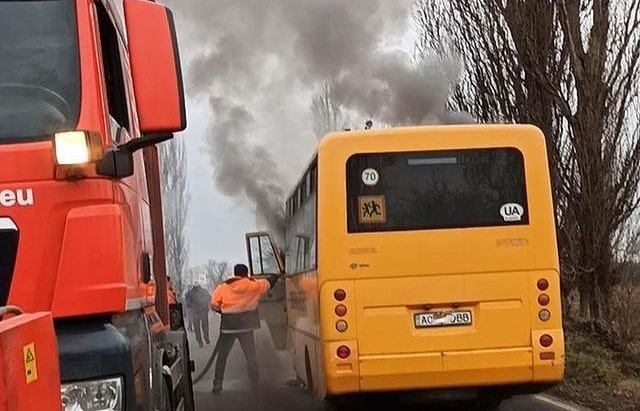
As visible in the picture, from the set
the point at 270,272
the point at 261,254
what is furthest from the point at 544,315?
the point at 261,254

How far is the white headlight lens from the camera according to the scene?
389cm

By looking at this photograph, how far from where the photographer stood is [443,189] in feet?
31.2

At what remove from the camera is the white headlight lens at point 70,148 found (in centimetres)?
389

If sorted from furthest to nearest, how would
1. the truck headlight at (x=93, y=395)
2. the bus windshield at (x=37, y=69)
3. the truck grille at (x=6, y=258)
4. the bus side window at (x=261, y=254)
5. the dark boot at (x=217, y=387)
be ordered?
the bus side window at (x=261, y=254) < the dark boot at (x=217, y=387) < the bus windshield at (x=37, y=69) < the truck headlight at (x=93, y=395) < the truck grille at (x=6, y=258)

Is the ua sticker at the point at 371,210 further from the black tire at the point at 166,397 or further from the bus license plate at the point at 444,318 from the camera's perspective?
the black tire at the point at 166,397

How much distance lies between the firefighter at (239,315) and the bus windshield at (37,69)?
10624 millimetres

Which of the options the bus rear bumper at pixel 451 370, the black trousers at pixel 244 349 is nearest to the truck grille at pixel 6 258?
the bus rear bumper at pixel 451 370

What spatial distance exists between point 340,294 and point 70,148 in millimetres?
5452

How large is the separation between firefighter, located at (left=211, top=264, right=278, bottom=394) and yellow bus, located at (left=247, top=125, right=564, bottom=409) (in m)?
5.13

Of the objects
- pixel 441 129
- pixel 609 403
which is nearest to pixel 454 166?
pixel 441 129

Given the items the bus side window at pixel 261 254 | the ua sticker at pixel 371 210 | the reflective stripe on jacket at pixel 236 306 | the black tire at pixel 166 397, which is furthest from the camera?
the bus side window at pixel 261 254

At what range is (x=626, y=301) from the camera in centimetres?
1426

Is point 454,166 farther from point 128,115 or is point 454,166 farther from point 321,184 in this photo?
point 128,115

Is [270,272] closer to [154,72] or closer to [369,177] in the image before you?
[369,177]
